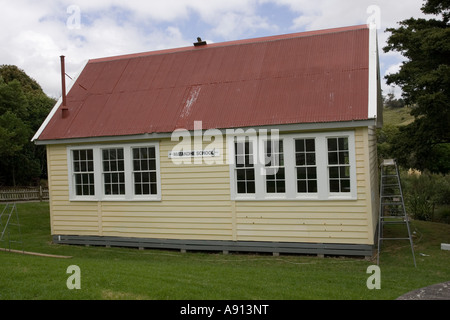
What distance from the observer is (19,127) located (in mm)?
32938

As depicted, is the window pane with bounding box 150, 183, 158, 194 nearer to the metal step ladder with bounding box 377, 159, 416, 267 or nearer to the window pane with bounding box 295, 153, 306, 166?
the window pane with bounding box 295, 153, 306, 166

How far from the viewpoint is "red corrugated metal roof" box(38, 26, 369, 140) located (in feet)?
37.5

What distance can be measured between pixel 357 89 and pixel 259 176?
348 centimetres

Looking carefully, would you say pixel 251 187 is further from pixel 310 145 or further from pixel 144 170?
pixel 144 170

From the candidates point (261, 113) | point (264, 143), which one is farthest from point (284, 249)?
point (261, 113)

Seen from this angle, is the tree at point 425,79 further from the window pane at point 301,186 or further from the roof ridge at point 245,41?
the window pane at point 301,186

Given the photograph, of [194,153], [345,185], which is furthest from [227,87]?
[345,185]

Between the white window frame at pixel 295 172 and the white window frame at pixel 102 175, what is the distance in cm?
243

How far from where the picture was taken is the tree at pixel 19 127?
3234 cm

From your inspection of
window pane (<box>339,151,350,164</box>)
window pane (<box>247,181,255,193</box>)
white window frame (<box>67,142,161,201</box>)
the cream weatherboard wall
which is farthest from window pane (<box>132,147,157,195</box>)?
window pane (<box>339,151,350,164</box>)

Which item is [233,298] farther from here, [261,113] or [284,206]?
[261,113]

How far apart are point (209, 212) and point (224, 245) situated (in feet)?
3.36

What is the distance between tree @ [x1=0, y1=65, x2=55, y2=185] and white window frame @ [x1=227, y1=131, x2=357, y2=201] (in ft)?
81.6
